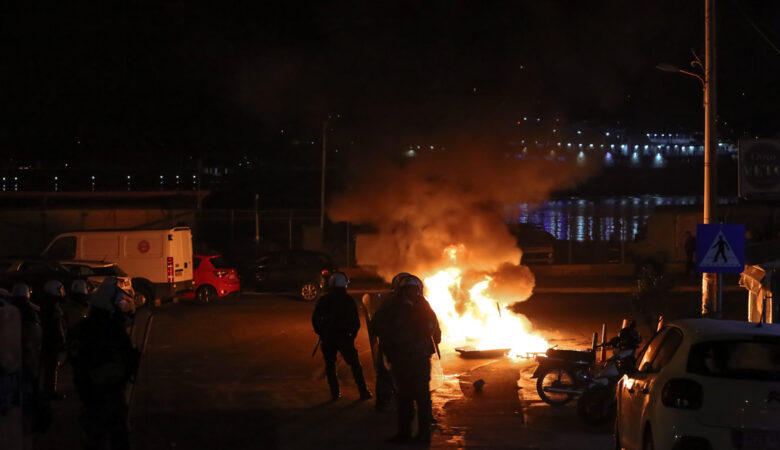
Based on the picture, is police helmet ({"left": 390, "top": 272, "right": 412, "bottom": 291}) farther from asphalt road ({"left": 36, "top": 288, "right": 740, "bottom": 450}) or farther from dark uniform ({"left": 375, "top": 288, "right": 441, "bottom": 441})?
asphalt road ({"left": 36, "top": 288, "right": 740, "bottom": 450})

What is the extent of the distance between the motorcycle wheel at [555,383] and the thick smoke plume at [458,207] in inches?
243

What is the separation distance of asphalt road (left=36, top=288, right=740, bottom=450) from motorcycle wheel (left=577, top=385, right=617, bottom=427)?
5.3 inches

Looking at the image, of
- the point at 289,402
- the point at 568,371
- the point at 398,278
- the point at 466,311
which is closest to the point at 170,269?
the point at 466,311

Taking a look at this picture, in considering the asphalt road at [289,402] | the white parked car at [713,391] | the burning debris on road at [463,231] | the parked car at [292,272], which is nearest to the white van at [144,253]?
the parked car at [292,272]

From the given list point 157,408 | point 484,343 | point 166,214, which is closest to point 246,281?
point 166,214

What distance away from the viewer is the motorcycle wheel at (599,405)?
9.46 meters

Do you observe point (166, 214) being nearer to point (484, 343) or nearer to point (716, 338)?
point (484, 343)

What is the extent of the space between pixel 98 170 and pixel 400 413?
147 ft

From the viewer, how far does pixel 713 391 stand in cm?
579

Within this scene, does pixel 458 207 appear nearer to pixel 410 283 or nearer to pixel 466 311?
pixel 466 311

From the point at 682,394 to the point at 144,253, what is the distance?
57.2 feet

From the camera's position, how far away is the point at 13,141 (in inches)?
1916

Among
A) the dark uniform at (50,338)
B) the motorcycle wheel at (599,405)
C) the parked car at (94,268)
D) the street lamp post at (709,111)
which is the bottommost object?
the motorcycle wheel at (599,405)

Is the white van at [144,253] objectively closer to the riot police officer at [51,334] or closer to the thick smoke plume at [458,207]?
the thick smoke plume at [458,207]
